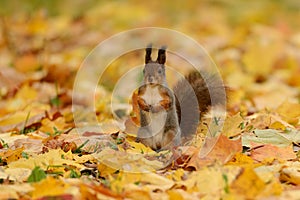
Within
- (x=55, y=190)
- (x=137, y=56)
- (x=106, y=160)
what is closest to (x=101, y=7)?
(x=137, y=56)

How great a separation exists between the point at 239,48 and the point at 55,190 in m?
4.48

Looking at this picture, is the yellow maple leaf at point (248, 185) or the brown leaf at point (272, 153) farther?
the brown leaf at point (272, 153)

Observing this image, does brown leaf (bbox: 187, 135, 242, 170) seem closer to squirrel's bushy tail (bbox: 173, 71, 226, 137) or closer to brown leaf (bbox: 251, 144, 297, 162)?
brown leaf (bbox: 251, 144, 297, 162)

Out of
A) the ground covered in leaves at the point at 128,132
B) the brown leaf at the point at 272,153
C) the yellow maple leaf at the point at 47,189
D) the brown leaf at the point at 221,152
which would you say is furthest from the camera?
the brown leaf at the point at 272,153

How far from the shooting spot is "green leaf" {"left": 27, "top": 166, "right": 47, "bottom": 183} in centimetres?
233

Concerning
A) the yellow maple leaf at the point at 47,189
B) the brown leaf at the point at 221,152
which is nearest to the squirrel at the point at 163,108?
the brown leaf at the point at 221,152

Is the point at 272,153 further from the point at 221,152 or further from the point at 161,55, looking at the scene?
the point at 161,55

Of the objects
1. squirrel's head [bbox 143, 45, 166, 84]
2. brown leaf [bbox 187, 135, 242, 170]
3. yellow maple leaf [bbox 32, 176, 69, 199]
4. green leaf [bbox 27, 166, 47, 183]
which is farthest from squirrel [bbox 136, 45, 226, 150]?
yellow maple leaf [bbox 32, 176, 69, 199]

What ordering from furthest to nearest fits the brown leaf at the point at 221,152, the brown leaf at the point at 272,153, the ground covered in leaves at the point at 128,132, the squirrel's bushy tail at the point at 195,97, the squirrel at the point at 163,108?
the squirrel's bushy tail at the point at 195,97
the squirrel at the point at 163,108
the brown leaf at the point at 272,153
the brown leaf at the point at 221,152
the ground covered in leaves at the point at 128,132

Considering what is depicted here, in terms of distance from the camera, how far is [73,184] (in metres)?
2.29

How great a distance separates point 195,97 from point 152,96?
0.34 meters

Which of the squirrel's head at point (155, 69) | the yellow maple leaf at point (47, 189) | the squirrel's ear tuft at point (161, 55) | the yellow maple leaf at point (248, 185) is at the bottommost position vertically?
the yellow maple leaf at point (47, 189)

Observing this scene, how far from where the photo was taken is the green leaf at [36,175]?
2.33 m

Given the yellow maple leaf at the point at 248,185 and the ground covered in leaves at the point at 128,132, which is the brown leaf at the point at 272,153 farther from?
the yellow maple leaf at the point at 248,185
